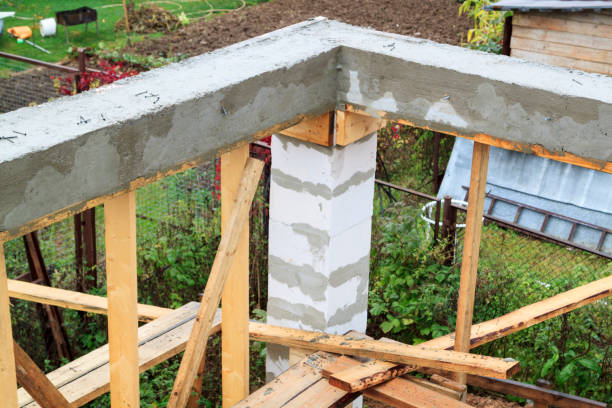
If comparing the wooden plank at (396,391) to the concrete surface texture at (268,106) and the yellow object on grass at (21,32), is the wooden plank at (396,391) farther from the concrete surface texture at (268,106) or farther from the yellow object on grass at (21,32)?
the yellow object on grass at (21,32)

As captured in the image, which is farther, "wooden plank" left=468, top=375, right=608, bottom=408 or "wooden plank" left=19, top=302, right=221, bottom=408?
"wooden plank" left=468, top=375, right=608, bottom=408

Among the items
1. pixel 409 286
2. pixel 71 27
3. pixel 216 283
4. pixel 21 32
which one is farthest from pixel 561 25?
pixel 71 27

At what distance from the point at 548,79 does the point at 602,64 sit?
7248 millimetres

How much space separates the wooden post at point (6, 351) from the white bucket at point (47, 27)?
13744mm

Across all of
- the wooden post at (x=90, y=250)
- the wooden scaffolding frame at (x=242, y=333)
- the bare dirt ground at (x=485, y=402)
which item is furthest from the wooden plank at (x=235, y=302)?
the wooden post at (x=90, y=250)

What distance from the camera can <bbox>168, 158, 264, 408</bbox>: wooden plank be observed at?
10.3 ft

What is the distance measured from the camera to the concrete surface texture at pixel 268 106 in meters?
2.41

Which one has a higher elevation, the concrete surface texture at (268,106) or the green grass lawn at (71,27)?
the concrete surface texture at (268,106)

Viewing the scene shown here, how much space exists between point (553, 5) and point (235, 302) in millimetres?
7291

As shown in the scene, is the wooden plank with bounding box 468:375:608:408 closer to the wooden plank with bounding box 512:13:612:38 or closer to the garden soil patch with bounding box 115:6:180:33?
the wooden plank with bounding box 512:13:612:38

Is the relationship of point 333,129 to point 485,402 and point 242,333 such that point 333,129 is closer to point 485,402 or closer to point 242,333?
point 242,333

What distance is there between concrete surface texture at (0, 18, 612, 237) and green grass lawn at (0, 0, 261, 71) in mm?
11610

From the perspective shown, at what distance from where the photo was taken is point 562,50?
9.88 meters

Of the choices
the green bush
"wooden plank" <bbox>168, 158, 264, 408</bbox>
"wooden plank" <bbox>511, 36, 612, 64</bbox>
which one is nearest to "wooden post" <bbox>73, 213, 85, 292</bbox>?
the green bush
